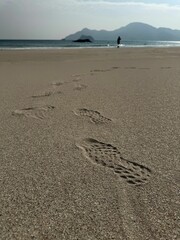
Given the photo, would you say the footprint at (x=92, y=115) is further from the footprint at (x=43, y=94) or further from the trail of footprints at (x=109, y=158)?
the footprint at (x=43, y=94)

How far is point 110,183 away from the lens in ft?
6.65

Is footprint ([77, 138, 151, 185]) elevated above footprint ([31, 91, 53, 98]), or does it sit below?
below

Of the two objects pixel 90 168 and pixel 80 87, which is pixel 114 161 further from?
pixel 80 87

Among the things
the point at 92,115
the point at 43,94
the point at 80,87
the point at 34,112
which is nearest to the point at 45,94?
the point at 43,94

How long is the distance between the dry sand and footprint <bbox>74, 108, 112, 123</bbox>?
0.4 inches

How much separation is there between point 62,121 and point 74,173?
1.20 meters

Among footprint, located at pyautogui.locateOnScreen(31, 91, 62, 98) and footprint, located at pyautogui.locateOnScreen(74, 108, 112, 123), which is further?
footprint, located at pyautogui.locateOnScreen(31, 91, 62, 98)

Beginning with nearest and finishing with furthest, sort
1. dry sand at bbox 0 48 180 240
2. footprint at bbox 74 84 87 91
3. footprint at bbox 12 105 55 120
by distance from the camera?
1. dry sand at bbox 0 48 180 240
2. footprint at bbox 12 105 55 120
3. footprint at bbox 74 84 87 91

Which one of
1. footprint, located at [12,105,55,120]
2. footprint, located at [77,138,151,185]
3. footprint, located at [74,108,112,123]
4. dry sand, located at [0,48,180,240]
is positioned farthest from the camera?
footprint, located at [12,105,55,120]

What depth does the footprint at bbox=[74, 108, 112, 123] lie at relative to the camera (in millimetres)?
3344

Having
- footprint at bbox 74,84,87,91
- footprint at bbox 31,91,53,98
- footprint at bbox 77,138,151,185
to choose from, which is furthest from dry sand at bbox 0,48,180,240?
footprint at bbox 74,84,87,91

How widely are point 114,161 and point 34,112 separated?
1595mm

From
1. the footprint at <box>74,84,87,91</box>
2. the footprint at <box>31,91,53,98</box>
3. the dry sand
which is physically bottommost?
the dry sand

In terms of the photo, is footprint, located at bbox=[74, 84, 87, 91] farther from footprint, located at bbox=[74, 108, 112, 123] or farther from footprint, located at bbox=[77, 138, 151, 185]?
footprint, located at bbox=[77, 138, 151, 185]
